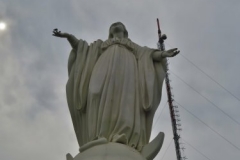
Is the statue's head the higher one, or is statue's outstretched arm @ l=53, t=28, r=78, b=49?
the statue's head

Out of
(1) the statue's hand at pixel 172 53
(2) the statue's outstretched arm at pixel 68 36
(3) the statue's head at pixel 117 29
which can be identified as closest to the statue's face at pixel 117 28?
(3) the statue's head at pixel 117 29

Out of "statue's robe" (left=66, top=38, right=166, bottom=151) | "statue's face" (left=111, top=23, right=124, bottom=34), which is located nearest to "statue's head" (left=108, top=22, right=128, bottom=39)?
"statue's face" (left=111, top=23, right=124, bottom=34)

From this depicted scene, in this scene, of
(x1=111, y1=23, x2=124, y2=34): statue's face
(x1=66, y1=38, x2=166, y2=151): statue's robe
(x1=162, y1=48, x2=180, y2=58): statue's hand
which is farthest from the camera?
(x1=111, y1=23, x2=124, y2=34): statue's face

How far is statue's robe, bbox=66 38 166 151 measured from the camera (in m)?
7.18

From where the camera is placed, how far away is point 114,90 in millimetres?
7699

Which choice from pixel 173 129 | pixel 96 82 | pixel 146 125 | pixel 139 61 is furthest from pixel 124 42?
pixel 173 129

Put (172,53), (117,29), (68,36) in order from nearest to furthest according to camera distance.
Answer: (172,53) → (68,36) → (117,29)

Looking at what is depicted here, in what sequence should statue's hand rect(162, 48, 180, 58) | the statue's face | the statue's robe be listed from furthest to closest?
the statue's face → statue's hand rect(162, 48, 180, 58) → the statue's robe

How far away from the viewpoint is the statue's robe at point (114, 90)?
7176mm

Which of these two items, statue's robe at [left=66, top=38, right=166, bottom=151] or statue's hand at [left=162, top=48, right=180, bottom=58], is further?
statue's hand at [left=162, top=48, right=180, bottom=58]

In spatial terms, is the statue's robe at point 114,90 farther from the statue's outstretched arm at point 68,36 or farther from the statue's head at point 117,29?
the statue's head at point 117,29

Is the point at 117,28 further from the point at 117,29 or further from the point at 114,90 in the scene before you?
the point at 114,90

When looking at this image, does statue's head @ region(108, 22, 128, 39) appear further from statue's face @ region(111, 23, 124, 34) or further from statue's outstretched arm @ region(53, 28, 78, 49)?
statue's outstretched arm @ region(53, 28, 78, 49)

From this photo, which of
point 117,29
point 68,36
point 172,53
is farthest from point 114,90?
point 117,29
